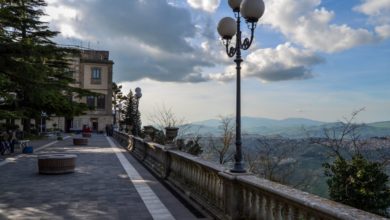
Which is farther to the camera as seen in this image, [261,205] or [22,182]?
[22,182]

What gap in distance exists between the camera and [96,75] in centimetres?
6831

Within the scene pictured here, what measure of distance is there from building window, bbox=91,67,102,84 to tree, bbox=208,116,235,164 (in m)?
51.9

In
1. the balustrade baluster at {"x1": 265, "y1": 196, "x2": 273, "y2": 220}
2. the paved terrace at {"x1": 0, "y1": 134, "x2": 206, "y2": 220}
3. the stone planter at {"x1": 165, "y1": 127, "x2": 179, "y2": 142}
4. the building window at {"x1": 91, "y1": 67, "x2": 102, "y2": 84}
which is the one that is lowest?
the paved terrace at {"x1": 0, "y1": 134, "x2": 206, "y2": 220}

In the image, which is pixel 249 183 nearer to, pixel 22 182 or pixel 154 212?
pixel 154 212

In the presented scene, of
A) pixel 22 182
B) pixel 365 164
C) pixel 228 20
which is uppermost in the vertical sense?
pixel 228 20

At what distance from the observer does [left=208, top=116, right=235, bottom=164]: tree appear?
1816 centimetres

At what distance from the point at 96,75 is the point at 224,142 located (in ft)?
177

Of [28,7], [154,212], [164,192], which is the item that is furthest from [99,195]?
[28,7]

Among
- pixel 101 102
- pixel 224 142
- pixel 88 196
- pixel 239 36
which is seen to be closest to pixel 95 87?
pixel 101 102

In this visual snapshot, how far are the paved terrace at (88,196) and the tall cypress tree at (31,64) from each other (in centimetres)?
765

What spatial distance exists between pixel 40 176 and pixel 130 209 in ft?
19.1

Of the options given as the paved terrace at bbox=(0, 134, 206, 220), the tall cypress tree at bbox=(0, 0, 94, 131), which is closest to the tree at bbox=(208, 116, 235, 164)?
the paved terrace at bbox=(0, 134, 206, 220)

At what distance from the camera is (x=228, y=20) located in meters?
7.49

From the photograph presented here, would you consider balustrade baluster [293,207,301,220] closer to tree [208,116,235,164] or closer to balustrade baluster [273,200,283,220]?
balustrade baluster [273,200,283,220]
